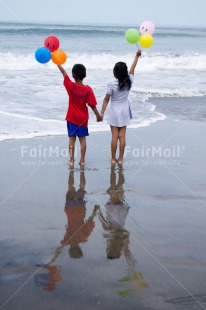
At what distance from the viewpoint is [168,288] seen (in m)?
3.05

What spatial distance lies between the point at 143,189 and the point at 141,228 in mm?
1289

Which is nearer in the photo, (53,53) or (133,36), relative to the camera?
(53,53)

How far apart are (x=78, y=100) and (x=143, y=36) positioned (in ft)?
4.74

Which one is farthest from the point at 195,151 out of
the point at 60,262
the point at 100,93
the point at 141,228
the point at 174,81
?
the point at 174,81

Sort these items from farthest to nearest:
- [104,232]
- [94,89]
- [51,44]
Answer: [94,89] → [51,44] → [104,232]

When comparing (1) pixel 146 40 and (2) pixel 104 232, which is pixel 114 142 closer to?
(1) pixel 146 40

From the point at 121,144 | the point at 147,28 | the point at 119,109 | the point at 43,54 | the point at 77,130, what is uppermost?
the point at 147,28

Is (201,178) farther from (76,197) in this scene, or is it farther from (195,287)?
(195,287)

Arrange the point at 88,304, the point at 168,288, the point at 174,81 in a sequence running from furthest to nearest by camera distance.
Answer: the point at 174,81, the point at 168,288, the point at 88,304

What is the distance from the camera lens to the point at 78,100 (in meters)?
6.40

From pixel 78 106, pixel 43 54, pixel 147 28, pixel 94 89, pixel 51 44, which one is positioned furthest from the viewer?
pixel 94 89

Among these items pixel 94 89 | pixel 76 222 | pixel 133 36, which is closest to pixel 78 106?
pixel 133 36

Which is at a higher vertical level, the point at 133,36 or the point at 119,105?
the point at 133,36

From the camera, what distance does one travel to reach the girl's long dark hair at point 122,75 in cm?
626
